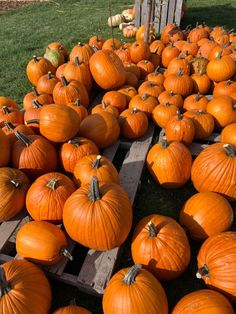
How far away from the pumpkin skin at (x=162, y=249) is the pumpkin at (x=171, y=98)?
2030 mm

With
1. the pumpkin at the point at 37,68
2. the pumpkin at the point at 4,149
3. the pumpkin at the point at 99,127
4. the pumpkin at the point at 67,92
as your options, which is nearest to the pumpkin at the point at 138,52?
the pumpkin at the point at 37,68

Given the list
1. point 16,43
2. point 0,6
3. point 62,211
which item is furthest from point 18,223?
point 0,6

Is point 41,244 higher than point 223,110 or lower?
lower

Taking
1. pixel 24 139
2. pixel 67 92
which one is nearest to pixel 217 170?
pixel 24 139

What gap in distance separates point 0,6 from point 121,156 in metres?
11.4

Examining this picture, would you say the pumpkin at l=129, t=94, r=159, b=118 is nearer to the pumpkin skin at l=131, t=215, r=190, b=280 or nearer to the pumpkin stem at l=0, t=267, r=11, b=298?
the pumpkin skin at l=131, t=215, r=190, b=280

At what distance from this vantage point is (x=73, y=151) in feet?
9.79

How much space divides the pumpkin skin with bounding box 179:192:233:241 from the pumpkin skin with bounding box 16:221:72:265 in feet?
3.71

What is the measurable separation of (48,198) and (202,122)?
6.95 feet

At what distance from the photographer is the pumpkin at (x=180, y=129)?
3338mm

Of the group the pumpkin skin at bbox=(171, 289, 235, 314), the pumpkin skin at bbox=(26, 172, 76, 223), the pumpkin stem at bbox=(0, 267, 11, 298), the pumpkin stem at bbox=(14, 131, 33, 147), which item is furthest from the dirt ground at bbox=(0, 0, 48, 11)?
the pumpkin skin at bbox=(171, 289, 235, 314)

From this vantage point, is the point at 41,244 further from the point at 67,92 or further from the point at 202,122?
the point at 202,122

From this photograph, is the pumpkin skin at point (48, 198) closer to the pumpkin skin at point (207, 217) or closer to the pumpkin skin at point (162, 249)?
the pumpkin skin at point (162, 249)

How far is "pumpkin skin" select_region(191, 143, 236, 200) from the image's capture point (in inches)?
108
